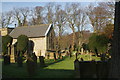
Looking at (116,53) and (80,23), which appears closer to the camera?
(116,53)

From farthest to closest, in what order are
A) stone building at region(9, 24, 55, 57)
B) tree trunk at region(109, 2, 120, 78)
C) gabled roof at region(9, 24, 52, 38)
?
gabled roof at region(9, 24, 52, 38) < stone building at region(9, 24, 55, 57) < tree trunk at region(109, 2, 120, 78)

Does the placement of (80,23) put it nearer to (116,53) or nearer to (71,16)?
(71,16)

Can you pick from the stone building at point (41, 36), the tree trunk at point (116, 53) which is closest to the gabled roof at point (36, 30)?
the stone building at point (41, 36)

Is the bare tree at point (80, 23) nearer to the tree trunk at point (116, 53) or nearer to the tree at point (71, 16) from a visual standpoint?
the tree at point (71, 16)

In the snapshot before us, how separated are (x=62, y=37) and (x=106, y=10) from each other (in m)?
14.1

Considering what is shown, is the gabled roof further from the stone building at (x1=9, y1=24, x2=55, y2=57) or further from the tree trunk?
the tree trunk

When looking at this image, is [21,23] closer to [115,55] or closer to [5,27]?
[5,27]

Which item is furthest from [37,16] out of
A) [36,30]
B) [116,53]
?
[116,53]

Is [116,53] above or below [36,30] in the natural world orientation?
below

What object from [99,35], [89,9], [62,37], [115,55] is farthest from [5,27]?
[115,55]

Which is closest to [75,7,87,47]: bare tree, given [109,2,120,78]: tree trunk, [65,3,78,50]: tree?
[65,3,78,50]: tree

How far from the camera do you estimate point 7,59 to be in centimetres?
1192

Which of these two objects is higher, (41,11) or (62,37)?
(41,11)

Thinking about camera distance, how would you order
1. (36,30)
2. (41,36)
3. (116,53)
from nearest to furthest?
(116,53), (41,36), (36,30)
